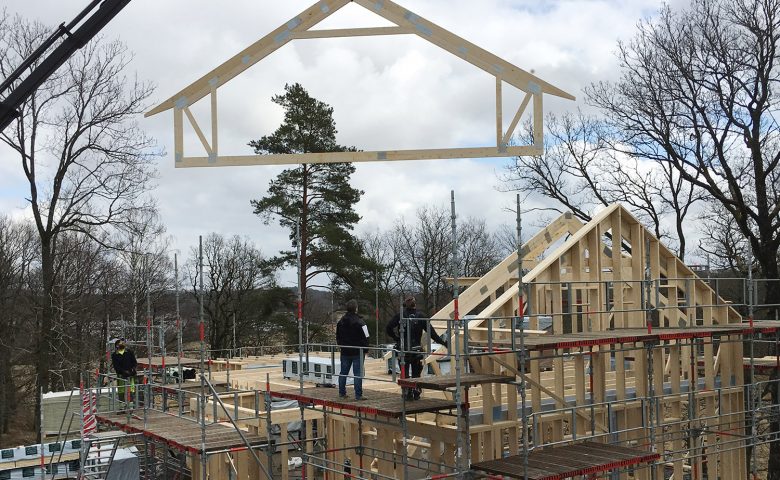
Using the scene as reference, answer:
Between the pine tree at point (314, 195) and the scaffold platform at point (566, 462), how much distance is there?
2433 centimetres

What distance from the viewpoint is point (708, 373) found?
16.2m

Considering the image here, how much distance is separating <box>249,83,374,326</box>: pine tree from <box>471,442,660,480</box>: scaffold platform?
2433cm

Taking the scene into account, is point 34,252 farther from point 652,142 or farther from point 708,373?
point 708,373

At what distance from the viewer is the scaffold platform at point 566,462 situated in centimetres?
975

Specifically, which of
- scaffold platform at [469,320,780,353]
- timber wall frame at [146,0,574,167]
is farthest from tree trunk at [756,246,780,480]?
timber wall frame at [146,0,574,167]

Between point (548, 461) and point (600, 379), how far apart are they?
3759 millimetres

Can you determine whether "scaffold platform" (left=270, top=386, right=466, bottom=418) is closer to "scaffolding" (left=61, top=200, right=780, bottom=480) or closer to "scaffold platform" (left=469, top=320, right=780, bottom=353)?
"scaffolding" (left=61, top=200, right=780, bottom=480)

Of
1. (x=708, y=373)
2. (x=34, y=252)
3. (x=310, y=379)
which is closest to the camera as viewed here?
(x=708, y=373)

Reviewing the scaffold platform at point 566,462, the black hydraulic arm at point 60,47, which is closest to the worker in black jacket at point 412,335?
the scaffold platform at point 566,462

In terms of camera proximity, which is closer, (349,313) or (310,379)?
(349,313)

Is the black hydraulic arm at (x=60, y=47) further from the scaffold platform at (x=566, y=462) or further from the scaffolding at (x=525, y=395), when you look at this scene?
the scaffold platform at (x=566, y=462)

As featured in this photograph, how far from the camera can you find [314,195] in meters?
35.6

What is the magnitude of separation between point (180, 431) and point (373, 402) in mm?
4252

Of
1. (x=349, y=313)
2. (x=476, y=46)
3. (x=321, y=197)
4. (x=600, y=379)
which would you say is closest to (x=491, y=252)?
(x=321, y=197)
